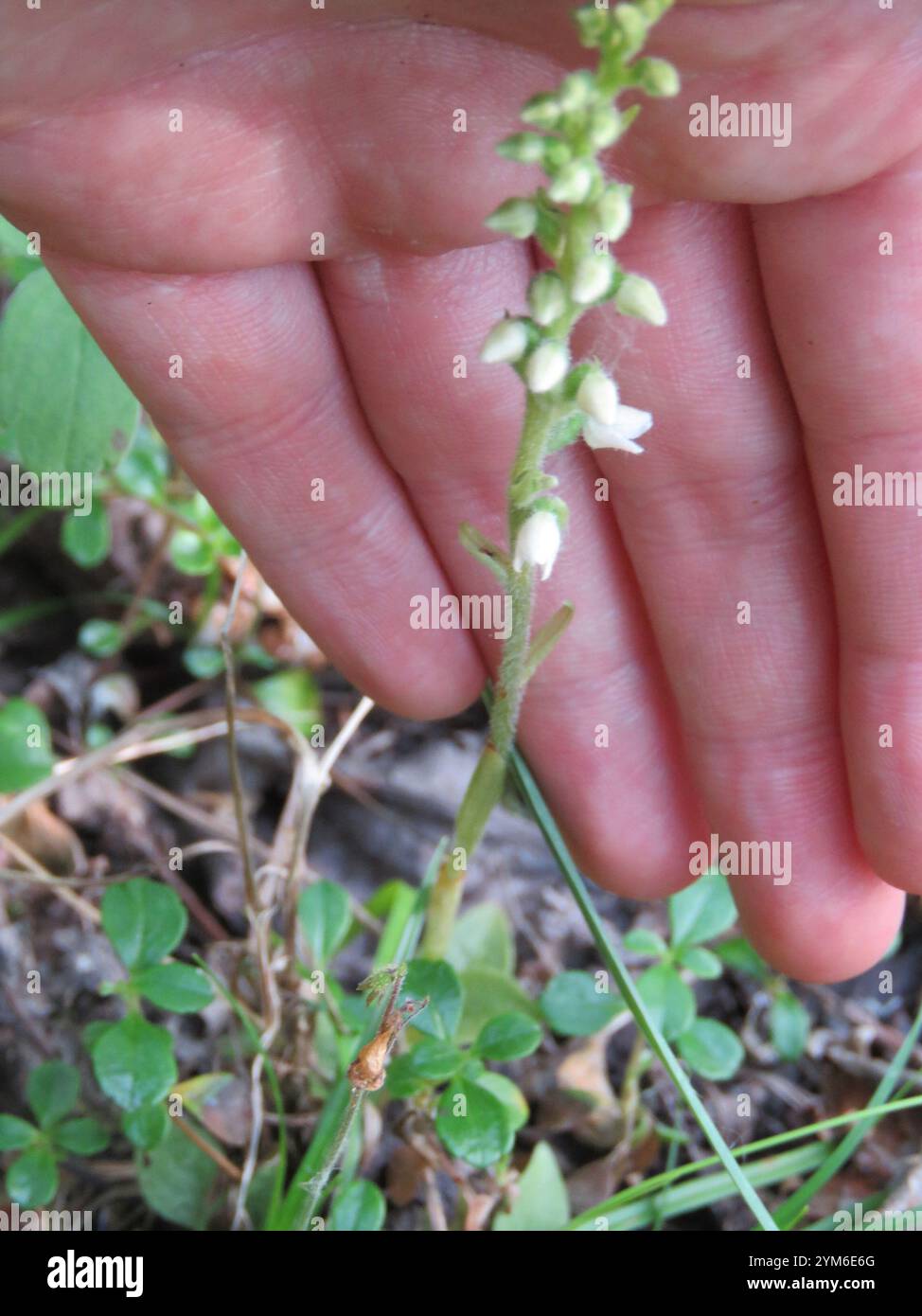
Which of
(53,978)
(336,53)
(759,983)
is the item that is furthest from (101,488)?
(759,983)

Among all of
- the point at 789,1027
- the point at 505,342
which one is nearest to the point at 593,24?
the point at 505,342

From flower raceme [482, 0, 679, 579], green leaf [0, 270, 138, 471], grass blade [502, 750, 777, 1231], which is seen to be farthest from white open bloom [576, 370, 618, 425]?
green leaf [0, 270, 138, 471]

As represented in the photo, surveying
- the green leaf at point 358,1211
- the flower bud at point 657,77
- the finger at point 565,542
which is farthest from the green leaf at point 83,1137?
the flower bud at point 657,77

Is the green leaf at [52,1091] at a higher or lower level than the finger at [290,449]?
lower

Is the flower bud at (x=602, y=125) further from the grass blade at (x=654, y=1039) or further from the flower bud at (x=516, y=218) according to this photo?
the grass blade at (x=654, y=1039)

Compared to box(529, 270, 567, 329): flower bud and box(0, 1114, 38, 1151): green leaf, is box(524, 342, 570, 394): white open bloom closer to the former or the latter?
box(529, 270, 567, 329): flower bud

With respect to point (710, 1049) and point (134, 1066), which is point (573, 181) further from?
point (710, 1049)
